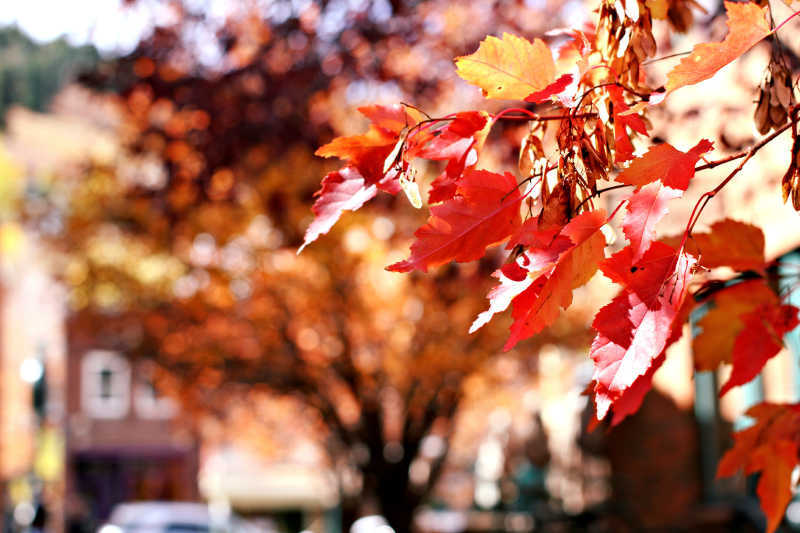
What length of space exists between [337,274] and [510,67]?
443 inches

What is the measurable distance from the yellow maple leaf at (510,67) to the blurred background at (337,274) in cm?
96

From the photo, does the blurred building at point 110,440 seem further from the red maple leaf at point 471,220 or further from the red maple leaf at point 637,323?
the red maple leaf at point 637,323

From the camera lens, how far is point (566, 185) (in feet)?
7.22

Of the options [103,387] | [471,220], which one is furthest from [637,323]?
[103,387]

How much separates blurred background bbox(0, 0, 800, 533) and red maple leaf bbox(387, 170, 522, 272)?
1.17m

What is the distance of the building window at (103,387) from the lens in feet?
132

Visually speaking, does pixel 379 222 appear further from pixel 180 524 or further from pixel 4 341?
pixel 4 341

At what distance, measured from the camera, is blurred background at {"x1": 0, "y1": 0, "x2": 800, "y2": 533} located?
8.08 meters

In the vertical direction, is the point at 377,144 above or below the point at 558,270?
above

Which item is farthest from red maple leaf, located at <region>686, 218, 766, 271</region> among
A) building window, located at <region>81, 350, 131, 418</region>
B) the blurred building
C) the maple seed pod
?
building window, located at <region>81, 350, 131, 418</region>

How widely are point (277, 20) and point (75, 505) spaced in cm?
3538

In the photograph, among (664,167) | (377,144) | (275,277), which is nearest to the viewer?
(664,167)

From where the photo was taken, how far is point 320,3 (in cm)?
759

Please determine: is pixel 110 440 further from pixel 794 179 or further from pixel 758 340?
pixel 794 179
